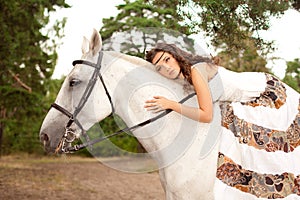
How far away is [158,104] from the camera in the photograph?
129 inches

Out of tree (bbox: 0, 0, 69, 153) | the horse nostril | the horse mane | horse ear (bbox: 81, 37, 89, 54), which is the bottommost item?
tree (bbox: 0, 0, 69, 153)

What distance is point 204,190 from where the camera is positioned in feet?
10.6

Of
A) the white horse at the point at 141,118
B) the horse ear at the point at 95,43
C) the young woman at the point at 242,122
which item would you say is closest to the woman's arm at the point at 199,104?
the young woman at the point at 242,122

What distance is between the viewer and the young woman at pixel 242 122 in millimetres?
3252

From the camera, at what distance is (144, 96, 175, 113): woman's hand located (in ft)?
10.7

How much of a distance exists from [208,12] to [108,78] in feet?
6.06

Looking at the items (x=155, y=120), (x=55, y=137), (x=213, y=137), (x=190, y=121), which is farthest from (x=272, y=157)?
(x=55, y=137)

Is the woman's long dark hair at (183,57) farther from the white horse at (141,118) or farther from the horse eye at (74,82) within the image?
the horse eye at (74,82)

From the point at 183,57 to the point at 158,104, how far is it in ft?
1.43

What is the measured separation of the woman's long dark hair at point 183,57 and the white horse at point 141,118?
0.12 metres

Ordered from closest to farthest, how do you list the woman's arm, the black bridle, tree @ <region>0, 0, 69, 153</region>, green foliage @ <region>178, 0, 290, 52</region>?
the woman's arm, the black bridle, green foliage @ <region>178, 0, 290, 52</region>, tree @ <region>0, 0, 69, 153</region>

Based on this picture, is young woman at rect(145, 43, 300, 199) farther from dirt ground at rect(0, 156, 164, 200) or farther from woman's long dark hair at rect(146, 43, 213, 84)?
dirt ground at rect(0, 156, 164, 200)

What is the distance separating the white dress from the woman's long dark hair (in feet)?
0.60

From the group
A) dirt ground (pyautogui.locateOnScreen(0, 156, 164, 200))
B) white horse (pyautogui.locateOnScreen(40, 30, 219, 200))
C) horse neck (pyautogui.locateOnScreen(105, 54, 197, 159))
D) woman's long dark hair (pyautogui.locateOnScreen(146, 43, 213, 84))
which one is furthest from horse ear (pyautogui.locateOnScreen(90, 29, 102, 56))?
dirt ground (pyautogui.locateOnScreen(0, 156, 164, 200))
